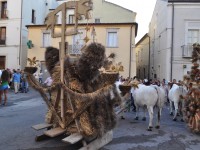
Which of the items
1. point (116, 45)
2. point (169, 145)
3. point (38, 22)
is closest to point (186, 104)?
point (169, 145)

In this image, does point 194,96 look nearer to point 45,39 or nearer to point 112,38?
point 112,38

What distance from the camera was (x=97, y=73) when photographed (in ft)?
21.4

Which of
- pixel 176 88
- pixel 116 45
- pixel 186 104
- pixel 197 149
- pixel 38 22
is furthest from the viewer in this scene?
pixel 38 22

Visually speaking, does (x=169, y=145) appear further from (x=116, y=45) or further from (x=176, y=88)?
(x=116, y=45)

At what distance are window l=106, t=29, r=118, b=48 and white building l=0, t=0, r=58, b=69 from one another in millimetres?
9518

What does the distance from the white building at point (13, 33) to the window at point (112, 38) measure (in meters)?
9.52

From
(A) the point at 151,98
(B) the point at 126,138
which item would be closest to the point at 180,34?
(A) the point at 151,98

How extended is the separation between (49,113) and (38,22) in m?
32.0

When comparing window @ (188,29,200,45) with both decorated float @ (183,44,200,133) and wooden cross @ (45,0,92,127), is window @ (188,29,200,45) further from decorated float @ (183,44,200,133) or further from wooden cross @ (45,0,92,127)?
wooden cross @ (45,0,92,127)

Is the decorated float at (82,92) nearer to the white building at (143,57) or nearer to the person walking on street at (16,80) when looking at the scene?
the person walking on street at (16,80)

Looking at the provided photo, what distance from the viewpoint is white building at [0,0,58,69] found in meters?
33.0

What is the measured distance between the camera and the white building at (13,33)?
32969 mm

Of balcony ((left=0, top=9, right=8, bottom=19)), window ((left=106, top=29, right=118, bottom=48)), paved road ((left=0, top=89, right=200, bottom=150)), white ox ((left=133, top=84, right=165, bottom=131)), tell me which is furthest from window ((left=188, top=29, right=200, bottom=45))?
balcony ((left=0, top=9, right=8, bottom=19))

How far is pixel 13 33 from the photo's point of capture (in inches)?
1314
